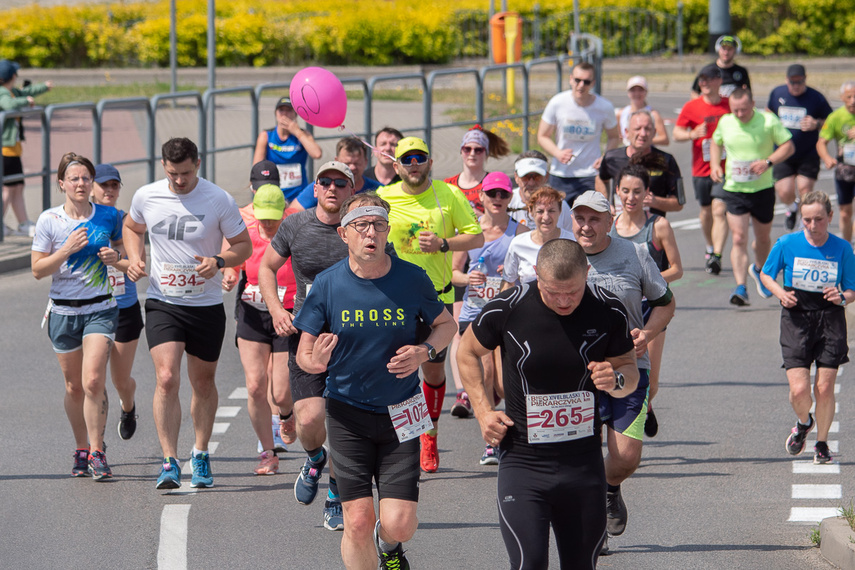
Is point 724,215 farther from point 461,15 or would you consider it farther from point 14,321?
point 461,15

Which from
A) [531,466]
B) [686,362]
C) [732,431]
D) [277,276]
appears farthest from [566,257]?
[686,362]

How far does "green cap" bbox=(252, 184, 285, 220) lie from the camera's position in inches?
343

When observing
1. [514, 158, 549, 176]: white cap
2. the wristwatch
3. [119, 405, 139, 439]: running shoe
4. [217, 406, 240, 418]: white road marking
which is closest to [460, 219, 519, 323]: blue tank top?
[514, 158, 549, 176]: white cap

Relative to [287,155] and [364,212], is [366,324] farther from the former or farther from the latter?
[287,155]

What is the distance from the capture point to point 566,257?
5.54 m

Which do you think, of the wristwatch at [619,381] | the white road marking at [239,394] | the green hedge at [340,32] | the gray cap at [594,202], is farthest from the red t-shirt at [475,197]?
the green hedge at [340,32]

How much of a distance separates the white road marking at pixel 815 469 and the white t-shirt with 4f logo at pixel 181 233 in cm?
397

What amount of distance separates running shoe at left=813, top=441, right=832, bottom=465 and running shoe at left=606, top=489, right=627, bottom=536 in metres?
2.23

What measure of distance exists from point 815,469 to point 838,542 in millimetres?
1815

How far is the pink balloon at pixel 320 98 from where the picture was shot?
885 cm

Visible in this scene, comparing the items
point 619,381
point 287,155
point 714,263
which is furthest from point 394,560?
point 714,263

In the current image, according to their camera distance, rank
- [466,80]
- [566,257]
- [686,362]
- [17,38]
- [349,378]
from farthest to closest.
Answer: [17,38]
[466,80]
[686,362]
[349,378]
[566,257]

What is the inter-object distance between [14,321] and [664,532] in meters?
7.65

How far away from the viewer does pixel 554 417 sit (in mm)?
5625
